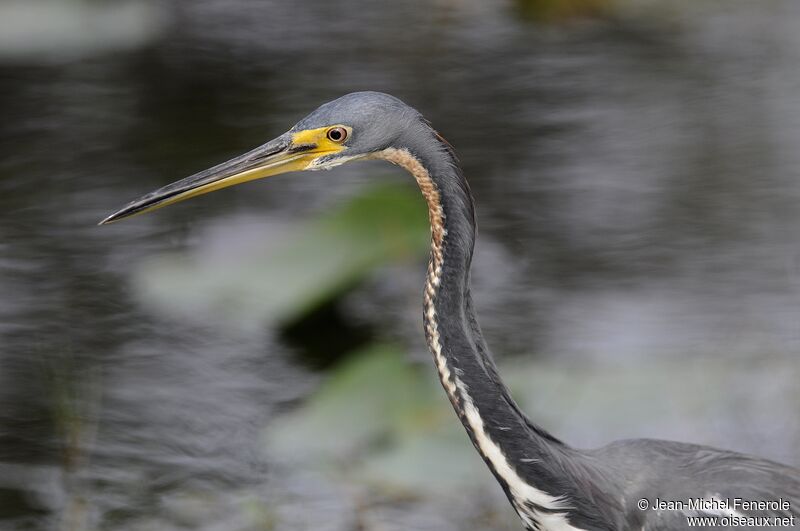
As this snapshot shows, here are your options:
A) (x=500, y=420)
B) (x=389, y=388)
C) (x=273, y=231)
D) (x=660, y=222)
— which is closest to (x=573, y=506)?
Result: (x=500, y=420)

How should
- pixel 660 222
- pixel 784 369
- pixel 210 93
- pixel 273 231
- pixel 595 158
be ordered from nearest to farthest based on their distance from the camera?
pixel 784 369 → pixel 273 231 → pixel 660 222 → pixel 595 158 → pixel 210 93

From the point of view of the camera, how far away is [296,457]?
4.71m

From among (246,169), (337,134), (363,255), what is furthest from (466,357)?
(363,255)

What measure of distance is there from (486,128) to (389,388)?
296 centimetres

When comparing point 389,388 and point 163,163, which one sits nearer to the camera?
point 389,388

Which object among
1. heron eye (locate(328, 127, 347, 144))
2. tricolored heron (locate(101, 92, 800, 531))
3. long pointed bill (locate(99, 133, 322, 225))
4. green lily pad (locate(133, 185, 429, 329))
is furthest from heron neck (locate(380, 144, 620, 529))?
green lily pad (locate(133, 185, 429, 329))

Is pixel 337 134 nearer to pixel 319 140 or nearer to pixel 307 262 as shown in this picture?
pixel 319 140

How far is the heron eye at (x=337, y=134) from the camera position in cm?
332

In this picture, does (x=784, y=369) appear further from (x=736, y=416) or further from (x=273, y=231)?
(x=273, y=231)

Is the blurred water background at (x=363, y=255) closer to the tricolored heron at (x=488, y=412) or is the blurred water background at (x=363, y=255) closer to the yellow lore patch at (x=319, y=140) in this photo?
the tricolored heron at (x=488, y=412)

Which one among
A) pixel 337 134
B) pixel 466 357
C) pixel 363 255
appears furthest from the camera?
pixel 363 255

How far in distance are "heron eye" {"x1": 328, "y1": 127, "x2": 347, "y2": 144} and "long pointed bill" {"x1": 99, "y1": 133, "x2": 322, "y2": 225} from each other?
0.06m

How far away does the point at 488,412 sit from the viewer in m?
3.19

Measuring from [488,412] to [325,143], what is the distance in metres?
0.76
